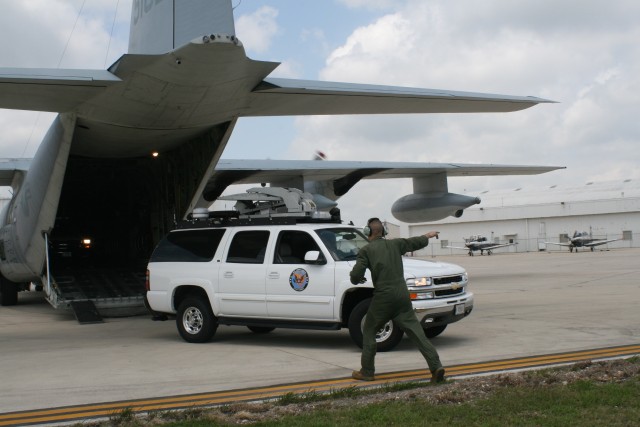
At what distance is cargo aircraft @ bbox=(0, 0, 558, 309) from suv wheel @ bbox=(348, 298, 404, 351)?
396 centimetres

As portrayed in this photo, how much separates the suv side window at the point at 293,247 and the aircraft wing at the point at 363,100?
2791 mm

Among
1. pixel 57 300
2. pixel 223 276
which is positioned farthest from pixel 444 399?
pixel 57 300

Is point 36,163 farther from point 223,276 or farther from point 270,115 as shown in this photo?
point 223,276

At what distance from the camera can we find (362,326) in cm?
934

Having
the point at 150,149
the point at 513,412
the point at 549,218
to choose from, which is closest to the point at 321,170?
the point at 150,149

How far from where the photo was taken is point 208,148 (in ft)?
49.1

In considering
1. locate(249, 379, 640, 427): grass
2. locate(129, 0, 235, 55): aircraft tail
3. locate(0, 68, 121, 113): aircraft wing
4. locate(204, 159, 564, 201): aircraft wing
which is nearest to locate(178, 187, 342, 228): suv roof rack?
locate(0, 68, 121, 113): aircraft wing

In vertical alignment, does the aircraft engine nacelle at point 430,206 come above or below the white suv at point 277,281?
above

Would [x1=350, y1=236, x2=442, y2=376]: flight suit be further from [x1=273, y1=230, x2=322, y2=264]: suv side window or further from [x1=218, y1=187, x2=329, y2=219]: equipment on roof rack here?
[x1=218, y1=187, x2=329, y2=219]: equipment on roof rack

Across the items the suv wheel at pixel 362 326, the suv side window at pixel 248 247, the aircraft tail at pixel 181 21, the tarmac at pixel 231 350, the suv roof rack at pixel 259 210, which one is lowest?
the tarmac at pixel 231 350

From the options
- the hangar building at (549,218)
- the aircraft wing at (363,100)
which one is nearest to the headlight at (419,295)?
the aircraft wing at (363,100)

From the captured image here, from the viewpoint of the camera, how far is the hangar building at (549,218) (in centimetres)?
6488

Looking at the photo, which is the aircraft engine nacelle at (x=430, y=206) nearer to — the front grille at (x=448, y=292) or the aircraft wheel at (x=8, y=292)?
the aircraft wheel at (x=8, y=292)

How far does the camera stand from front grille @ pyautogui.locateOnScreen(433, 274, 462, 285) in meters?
9.53
